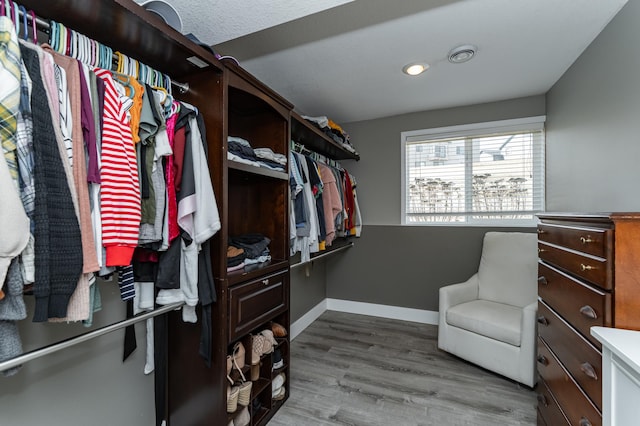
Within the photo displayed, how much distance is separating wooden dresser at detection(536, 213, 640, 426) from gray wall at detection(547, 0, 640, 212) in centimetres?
63

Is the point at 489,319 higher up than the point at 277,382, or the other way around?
the point at 489,319

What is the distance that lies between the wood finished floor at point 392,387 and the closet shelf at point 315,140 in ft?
6.10

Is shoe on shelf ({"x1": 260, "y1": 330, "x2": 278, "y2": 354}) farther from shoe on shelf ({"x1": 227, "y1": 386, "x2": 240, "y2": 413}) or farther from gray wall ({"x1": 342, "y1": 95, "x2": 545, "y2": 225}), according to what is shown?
gray wall ({"x1": 342, "y1": 95, "x2": 545, "y2": 225})

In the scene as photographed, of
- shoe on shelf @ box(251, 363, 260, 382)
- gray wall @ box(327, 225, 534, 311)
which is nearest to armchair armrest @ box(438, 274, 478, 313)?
gray wall @ box(327, 225, 534, 311)

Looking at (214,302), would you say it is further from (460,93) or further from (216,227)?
(460,93)

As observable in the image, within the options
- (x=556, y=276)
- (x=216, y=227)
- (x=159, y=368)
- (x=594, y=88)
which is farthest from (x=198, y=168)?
(x=594, y=88)

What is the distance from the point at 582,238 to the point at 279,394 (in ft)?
5.88

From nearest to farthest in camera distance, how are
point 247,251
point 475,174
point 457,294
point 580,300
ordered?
point 580,300, point 247,251, point 457,294, point 475,174

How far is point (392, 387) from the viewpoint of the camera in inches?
78.2

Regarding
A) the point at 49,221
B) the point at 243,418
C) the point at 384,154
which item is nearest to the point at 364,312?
the point at 384,154

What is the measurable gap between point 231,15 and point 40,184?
1.12m

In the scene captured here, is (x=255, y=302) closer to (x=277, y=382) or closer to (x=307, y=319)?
(x=277, y=382)

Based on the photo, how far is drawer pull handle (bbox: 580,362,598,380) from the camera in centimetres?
99

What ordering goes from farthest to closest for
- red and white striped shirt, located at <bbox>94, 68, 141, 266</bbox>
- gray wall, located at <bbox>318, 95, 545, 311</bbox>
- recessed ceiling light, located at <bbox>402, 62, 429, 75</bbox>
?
gray wall, located at <bbox>318, 95, 545, 311</bbox>, recessed ceiling light, located at <bbox>402, 62, 429, 75</bbox>, red and white striped shirt, located at <bbox>94, 68, 141, 266</bbox>
